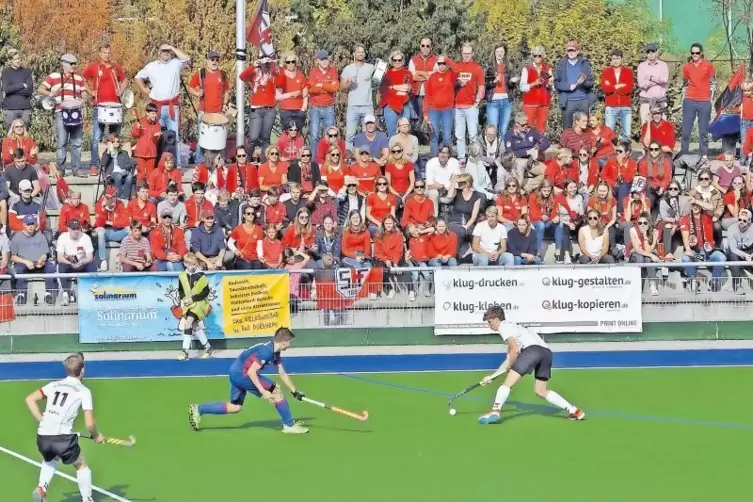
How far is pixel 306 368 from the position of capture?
19.7 meters

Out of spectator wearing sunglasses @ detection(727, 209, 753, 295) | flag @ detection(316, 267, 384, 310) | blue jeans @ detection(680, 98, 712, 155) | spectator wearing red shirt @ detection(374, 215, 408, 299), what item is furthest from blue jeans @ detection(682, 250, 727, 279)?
flag @ detection(316, 267, 384, 310)

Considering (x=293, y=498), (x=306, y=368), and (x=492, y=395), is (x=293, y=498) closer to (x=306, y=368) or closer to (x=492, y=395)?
(x=492, y=395)

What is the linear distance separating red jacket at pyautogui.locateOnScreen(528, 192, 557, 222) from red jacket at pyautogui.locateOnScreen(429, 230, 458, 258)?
4.62 feet

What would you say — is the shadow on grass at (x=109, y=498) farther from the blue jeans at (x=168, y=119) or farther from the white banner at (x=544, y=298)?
the blue jeans at (x=168, y=119)

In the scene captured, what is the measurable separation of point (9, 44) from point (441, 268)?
1995 centimetres

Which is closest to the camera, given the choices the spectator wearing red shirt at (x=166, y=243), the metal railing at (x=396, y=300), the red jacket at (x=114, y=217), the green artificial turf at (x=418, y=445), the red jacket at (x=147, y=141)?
the green artificial turf at (x=418, y=445)

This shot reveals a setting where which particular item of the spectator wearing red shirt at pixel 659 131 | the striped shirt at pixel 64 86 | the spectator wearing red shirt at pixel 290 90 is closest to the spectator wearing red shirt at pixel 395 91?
the spectator wearing red shirt at pixel 290 90

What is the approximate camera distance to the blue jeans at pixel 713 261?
68.3 feet

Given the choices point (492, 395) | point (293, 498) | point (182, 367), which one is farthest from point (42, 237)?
point (293, 498)

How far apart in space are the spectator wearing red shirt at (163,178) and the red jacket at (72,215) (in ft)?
3.87

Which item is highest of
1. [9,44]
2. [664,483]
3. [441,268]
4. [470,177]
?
[9,44]

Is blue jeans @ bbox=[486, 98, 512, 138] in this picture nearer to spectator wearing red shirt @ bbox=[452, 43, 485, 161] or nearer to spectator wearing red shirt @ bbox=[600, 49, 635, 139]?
spectator wearing red shirt @ bbox=[452, 43, 485, 161]

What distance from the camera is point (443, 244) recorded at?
20953 millimetres

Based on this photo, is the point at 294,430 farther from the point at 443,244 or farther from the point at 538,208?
the point at 538,208
